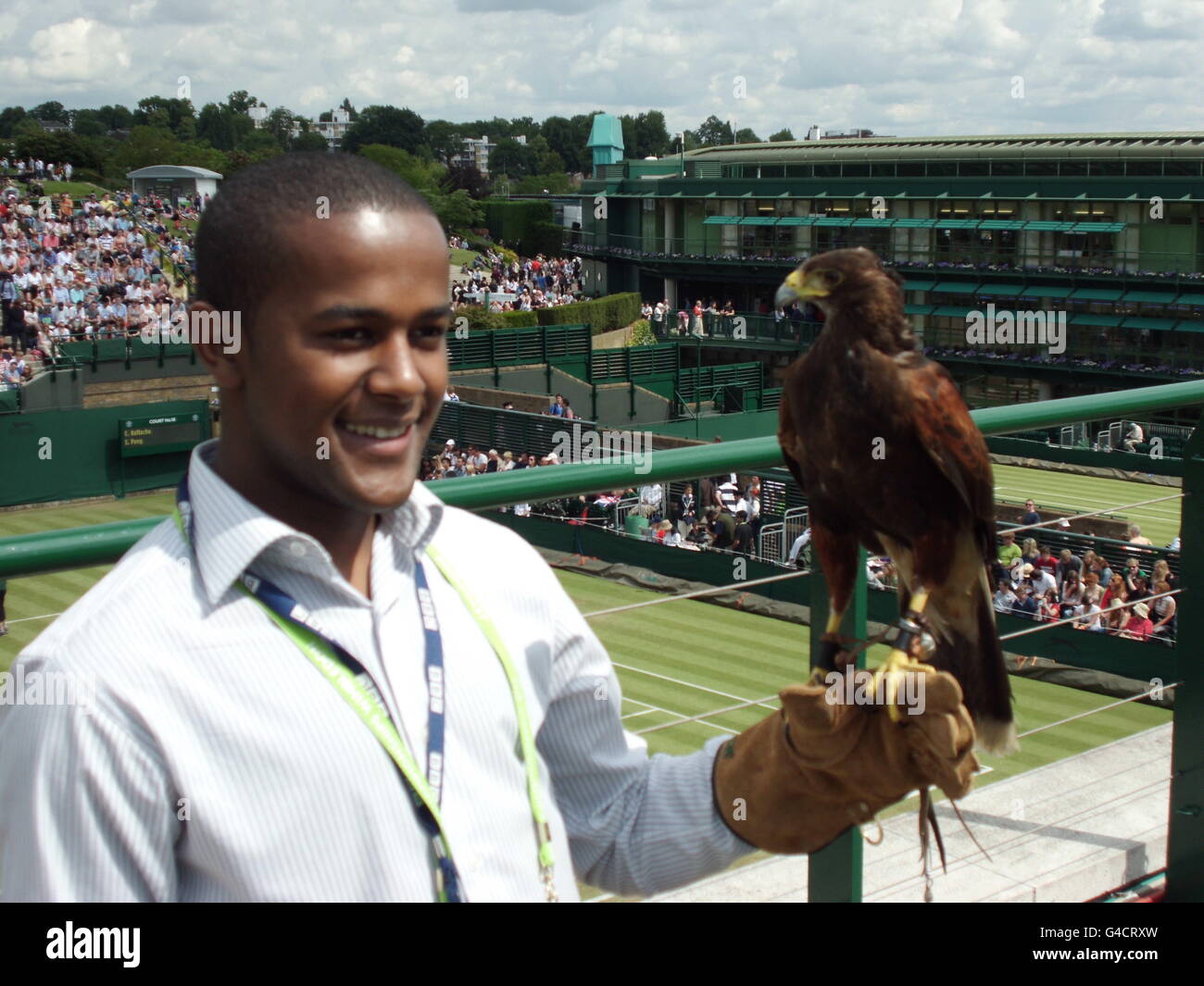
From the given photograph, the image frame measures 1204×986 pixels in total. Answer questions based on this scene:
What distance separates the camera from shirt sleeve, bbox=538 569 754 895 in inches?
69.9

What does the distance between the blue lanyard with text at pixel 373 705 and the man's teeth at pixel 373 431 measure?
0.20m

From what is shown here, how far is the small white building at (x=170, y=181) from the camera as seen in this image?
55094 millimetres

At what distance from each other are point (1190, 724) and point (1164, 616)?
9.44 m

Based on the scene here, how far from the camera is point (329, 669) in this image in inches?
54.2

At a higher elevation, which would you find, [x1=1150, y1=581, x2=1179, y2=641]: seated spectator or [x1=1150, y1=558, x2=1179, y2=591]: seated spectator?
[x1=1150, y1=558, x2=1179, y2=591]: seated spectator

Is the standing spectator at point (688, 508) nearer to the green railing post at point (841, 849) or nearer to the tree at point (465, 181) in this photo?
the green railing post at point (841, 849)

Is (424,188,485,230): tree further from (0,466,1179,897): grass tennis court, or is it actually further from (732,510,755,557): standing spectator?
(732,510,755,557): standing spectator

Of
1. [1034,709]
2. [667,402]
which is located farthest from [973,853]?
[667,402]

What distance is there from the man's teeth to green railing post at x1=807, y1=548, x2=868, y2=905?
1.31m

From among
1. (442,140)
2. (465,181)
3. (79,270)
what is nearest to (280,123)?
(442,140)

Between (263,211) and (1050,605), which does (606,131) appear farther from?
(263,211)

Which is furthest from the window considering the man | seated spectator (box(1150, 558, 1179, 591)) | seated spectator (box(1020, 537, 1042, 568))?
the man
